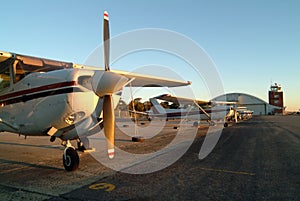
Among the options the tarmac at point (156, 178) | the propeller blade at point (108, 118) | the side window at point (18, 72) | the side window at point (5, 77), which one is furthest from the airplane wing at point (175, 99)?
the propeller blade at point (108, 118)

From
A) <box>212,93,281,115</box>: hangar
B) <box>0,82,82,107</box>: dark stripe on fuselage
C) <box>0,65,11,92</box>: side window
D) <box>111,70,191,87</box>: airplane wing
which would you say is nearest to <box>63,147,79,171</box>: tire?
<box>0,82,82,107</box>: dark stripe on fuselage

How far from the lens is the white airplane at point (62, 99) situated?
496cm

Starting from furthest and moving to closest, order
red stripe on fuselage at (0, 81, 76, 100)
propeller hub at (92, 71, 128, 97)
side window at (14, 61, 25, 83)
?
side window at (14, 61, 25, 83) < red stripe on fuselage at (0, 81, 76, 100) < propeller hub at (92, 71, 128, 97)

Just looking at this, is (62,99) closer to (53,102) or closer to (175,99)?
(53,102)

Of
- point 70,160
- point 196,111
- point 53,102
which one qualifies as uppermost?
point 53,102

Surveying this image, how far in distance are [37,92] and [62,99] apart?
97 cm

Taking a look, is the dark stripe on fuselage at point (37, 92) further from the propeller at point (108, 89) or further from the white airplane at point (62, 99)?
the propeller at point (108, 89)

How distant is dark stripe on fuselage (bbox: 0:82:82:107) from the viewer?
16.3 ft

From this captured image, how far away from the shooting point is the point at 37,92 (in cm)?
550

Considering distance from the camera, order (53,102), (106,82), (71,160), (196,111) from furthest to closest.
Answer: (196,111) < (71,160) < (53,102) < (106,82)

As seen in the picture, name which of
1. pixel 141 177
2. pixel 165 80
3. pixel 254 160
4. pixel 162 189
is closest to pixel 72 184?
pixel 141 177

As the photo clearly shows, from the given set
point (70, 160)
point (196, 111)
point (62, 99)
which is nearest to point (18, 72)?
point (62, 99)

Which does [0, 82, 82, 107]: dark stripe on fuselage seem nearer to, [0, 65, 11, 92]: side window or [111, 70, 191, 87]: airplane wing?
[0, 65, 11, 92]: side window

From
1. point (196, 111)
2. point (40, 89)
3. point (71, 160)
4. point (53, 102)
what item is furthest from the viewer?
point (196, 111)
